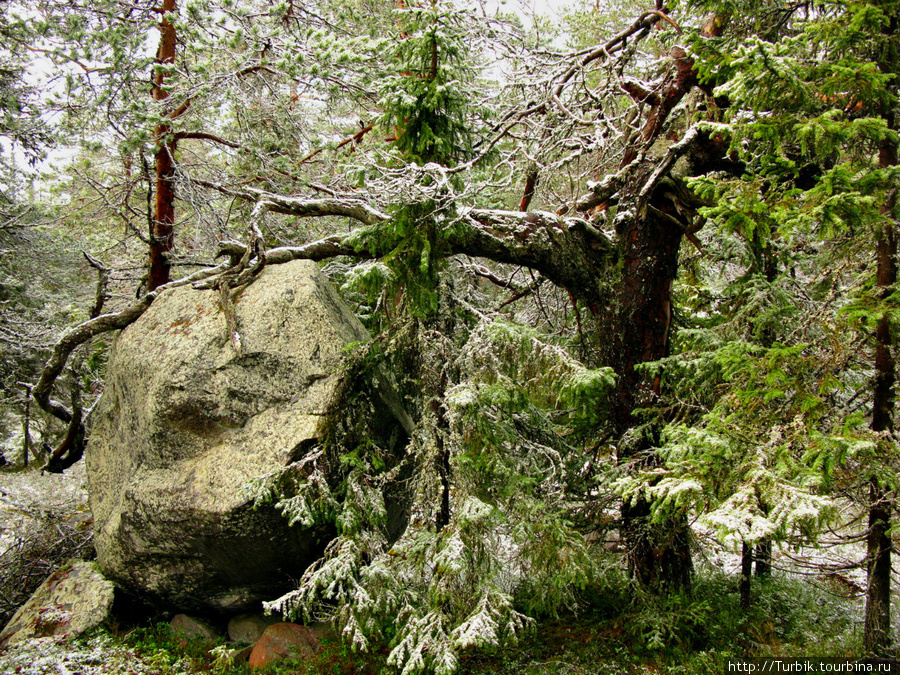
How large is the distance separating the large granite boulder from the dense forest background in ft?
1.16

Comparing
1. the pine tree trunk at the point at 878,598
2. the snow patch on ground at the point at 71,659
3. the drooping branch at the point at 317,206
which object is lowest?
the snow patch on ground at the point at 71,659

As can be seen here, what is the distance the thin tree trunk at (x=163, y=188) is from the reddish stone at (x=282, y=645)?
4.22 m

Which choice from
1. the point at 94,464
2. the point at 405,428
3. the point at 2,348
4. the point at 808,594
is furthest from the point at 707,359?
the point at 2,348

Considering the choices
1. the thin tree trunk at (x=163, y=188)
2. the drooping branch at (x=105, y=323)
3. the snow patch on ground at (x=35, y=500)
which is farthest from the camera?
the thin tree trunk at (x=163, y=188)

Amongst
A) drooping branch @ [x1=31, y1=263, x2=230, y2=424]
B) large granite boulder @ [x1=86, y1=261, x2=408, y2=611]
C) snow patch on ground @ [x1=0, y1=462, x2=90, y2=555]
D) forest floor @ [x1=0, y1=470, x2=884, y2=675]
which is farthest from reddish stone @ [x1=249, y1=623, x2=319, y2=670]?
drooping branch @ [x1=31, y1=263, x2=230, y2=424]

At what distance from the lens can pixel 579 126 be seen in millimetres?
6656

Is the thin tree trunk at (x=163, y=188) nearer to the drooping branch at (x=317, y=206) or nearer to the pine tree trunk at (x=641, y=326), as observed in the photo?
the drooping branch at (x=317, y=206)

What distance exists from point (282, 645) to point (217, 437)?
2034mm

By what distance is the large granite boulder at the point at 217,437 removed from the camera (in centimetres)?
483

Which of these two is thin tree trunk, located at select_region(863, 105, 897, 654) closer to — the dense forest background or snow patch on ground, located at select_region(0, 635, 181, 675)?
the dense forest background

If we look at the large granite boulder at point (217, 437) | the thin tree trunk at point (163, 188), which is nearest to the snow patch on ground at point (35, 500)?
the large granite boulder at point (217, 437)

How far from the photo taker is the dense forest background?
377 cm

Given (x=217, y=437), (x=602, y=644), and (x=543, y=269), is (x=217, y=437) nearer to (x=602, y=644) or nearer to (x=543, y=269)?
(x=543, y=269)

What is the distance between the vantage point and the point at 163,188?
23.3 ft
